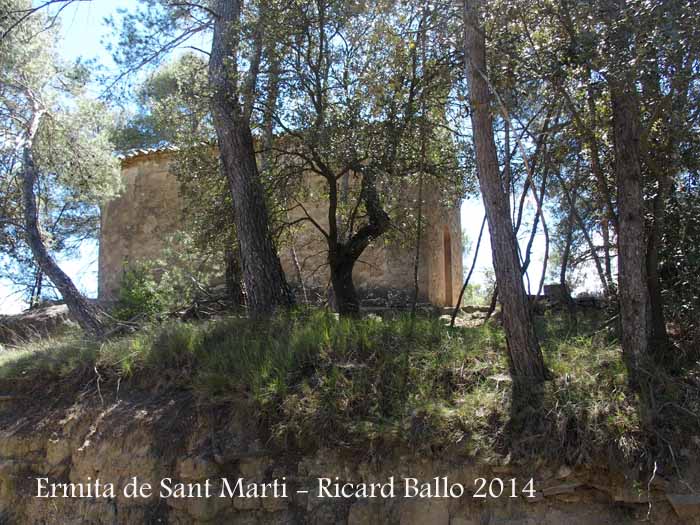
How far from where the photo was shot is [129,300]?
11367mm

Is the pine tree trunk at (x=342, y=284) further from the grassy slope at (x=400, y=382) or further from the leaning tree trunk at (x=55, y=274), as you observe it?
the leaning tree trunk at (x=55, y=274)

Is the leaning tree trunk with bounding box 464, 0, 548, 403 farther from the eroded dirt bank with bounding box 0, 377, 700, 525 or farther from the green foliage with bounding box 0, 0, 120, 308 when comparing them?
the green foliage with bounding box 0, 0, 120, 308

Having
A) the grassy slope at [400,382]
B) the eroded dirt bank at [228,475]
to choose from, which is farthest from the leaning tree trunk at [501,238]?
the eroded dirt bank at [228,475]

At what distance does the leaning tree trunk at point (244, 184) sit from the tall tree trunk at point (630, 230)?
3.86m

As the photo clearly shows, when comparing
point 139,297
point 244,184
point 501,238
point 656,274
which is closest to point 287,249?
point 139,297

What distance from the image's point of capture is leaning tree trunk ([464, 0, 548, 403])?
568cm

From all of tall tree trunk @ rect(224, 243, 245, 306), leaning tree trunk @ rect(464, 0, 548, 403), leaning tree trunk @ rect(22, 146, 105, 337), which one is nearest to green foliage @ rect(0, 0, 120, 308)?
leaning tree trunk @ rect(22, 146, 105, 337)

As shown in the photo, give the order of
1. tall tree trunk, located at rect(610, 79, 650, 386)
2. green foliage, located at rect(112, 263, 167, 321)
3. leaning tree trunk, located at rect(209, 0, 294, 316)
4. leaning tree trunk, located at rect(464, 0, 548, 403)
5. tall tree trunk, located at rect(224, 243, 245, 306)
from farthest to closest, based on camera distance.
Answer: green foliage, located at rect(112, 263, 167, 321) < tall tree trunk, located at rect(224, 243, 245, 306) < leaning tree trunk, located at rect(209, 0, 294, 316) < tall tree trunk, located at rect(610, 79, 650, 386) < leaning tree trunk, located at rect(464, 0, 548, 403)

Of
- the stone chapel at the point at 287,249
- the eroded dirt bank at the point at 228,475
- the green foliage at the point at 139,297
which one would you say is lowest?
the eroded dirt bank at the point at 228,475

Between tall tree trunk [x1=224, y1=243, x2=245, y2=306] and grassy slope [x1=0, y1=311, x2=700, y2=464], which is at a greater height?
tall tree trunk [x1=224, y1=243, x2=245, y2=306]

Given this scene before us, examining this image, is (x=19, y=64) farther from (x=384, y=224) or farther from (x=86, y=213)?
(x=86, y=213)

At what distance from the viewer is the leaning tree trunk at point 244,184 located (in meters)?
7.82

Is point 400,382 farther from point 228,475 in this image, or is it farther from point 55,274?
point 55,274

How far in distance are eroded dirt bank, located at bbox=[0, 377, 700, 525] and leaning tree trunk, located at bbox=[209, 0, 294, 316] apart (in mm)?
1789
